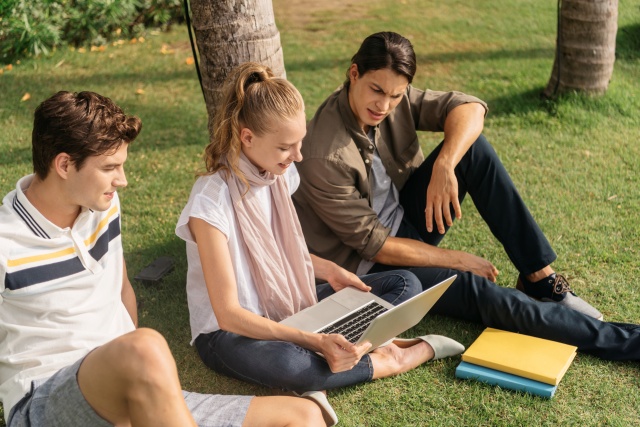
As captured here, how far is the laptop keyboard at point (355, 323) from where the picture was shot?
340 cm

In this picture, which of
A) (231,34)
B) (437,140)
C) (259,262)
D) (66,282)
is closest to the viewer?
(66,282)

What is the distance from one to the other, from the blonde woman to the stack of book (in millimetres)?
136

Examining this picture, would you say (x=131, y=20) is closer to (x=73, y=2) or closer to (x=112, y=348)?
(x=73, y=2)

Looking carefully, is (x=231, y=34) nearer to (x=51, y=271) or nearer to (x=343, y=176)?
(x=343, y=176)

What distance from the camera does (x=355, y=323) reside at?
346cm

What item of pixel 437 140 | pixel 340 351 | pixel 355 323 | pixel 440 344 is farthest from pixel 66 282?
pixel 437 140

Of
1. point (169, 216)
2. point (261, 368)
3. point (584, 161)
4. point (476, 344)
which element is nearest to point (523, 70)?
point (584, 161)

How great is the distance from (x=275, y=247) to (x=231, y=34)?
120 centimetres

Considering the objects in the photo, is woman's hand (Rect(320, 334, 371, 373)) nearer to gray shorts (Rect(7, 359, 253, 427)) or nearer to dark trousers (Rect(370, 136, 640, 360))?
dark trousers (Rect(370, 136, 640, 360))

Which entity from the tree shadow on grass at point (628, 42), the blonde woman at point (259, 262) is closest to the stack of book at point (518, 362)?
the blonde woman at point (259, 262)

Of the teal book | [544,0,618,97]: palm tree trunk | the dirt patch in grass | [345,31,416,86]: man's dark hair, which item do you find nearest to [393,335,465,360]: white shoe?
the teal book

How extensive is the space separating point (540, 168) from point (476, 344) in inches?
87.7

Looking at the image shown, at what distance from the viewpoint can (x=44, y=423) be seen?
2.57 meters

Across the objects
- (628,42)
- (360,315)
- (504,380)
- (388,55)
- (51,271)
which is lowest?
(504,380)
